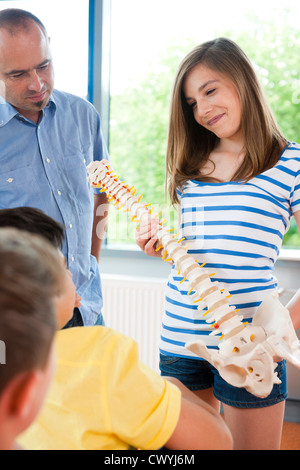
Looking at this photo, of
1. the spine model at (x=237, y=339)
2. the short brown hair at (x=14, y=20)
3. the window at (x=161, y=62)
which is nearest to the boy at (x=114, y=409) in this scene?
the spine model at (x=237, y=339)

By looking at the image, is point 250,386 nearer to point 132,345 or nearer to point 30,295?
point 132,345

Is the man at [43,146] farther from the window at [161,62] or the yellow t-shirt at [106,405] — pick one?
the window at [161,62]

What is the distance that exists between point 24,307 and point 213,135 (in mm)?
1082

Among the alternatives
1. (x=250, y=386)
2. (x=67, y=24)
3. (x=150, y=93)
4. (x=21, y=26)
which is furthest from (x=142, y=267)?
(x=250, y=386)

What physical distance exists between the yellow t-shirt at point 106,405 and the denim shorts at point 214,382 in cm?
34

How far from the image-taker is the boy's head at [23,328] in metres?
0.47

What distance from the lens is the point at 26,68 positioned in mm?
1489

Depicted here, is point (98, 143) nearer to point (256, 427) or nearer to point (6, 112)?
point (6, 112)

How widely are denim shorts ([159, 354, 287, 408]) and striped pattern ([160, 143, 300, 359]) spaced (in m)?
0.03

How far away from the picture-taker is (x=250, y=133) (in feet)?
4.29

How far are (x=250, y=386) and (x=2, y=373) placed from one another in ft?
1.99

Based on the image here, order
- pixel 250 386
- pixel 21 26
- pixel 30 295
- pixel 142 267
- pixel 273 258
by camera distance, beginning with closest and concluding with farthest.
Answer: pixel 30 295 → pixel 250 386 → pixel 273 258 → pixel 21 26 → pixel 142 267

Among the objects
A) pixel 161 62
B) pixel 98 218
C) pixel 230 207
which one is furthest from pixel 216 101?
pixel 161 62

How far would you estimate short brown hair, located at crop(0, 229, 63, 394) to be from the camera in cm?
47
